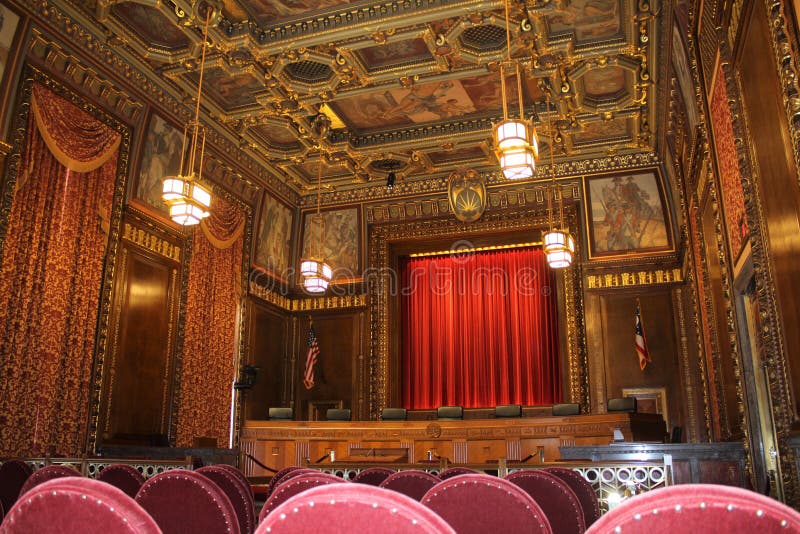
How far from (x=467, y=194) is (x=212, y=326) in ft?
19.0

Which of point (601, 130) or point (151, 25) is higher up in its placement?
point (151, 25)

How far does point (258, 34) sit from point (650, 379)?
361 inches

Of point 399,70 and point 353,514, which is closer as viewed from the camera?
point 353,514

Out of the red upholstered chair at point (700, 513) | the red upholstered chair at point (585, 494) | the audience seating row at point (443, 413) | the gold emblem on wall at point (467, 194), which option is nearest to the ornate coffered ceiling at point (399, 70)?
the gold emblem on wall at point (467, 194)

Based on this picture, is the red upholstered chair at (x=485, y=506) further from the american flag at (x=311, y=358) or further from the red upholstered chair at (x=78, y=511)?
the american flag at (x=311, y=358)

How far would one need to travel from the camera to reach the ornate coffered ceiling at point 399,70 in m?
9.09

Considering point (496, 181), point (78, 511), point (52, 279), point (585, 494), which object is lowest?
point (585, 494)

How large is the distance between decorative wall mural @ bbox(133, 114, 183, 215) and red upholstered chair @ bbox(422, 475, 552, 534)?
29.7 ft

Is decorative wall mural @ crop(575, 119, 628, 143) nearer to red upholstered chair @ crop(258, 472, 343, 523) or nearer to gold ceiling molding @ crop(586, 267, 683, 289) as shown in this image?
gold ceiling molding @ crop(586, 267, 683, 289)

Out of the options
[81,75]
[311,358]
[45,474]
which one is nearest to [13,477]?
[45,474]

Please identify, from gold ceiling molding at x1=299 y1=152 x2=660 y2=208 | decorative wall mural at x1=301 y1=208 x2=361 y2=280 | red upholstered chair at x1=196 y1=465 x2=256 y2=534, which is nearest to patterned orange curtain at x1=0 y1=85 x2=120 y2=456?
red upholstered chair at x1=196 y1=465 x2=256 y2=534

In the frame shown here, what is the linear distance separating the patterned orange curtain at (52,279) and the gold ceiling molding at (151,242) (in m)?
0.53

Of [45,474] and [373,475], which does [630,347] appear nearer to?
[373,475]

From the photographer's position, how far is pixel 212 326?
11.7 metres
